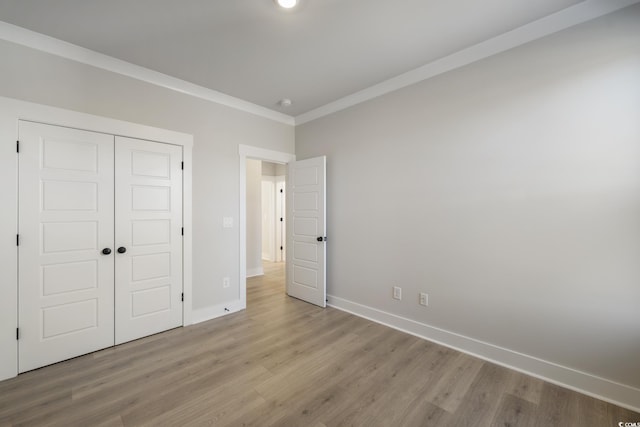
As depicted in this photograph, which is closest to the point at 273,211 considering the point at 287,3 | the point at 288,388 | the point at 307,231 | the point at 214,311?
the point at 307,231

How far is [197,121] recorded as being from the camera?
10.1 feet

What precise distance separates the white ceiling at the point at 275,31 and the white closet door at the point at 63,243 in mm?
876

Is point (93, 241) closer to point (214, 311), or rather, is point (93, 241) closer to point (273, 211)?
point (214, 311)

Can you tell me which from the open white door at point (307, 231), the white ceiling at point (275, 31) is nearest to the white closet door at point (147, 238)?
the white ceiling at point (275, 31)

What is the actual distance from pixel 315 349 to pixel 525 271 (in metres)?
2.00

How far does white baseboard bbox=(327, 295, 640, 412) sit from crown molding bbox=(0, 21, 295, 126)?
3.34 m

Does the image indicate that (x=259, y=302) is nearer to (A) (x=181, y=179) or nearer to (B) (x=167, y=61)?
(A) (x=181, y=179)

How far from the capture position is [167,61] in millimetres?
2547

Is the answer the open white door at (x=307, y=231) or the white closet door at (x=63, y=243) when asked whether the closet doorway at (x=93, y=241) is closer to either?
the white closet door at (x=63, y=243)

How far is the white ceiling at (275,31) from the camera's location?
1878mm

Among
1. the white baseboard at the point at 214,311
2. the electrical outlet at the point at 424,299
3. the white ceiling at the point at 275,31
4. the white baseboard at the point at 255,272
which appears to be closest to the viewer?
the white ceiling at the point at 275,31

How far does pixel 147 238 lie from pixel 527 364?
3.78 metres

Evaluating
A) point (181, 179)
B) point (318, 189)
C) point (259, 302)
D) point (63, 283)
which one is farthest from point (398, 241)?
point (63, 283)

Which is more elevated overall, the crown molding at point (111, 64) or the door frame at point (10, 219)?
the crown molding at point (111, 64)
